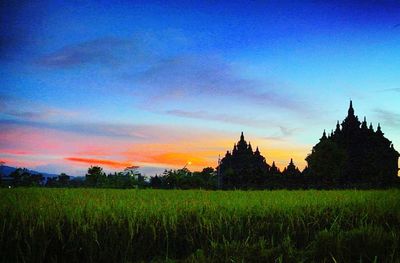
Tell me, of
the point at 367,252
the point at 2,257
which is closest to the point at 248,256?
the point at 367,252

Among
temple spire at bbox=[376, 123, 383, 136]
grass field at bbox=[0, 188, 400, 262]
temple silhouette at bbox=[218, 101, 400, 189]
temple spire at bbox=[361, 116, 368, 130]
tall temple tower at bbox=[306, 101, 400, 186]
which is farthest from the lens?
temple spire at bbox=[361, 116, 368, 130]

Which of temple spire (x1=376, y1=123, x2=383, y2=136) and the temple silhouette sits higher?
temple spire (x1=376, y1=123, x2=383, y2=136)

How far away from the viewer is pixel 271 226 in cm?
596

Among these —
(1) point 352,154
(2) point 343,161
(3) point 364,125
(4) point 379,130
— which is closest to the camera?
(2) point 343,161

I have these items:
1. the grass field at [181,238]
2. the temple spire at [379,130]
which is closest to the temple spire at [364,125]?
the temple spire at [379,130]

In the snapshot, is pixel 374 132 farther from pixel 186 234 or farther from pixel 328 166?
pixel 186 234

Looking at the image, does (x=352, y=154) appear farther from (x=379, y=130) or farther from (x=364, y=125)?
(x=379, y=130)

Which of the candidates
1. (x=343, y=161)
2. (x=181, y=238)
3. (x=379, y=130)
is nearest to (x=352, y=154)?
(x=343, y=161)

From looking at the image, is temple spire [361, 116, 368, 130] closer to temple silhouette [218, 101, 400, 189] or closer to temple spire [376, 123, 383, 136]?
temple silhouette [218, 101, 400, 189]

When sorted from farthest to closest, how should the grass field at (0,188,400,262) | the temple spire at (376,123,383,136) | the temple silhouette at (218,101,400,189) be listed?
the temple spire at (376,123,383,136), the temple silhouette at (218,101,400,189), the grass field at (0,188,400,262)

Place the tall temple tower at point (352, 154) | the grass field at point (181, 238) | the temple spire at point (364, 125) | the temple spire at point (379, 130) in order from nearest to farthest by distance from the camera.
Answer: the grass field at point (181, 238), the tall temple tower at point (352, 154), the temple spire at point (379, 130), the temple spire at point (364, 125)

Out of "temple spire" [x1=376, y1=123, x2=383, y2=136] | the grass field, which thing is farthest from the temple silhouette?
the grass field

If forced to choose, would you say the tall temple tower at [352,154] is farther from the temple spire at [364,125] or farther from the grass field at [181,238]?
the grass field at [181,238]

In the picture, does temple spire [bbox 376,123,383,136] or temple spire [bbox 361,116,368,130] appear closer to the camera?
temple spire [bbox 376,123,383,136]
